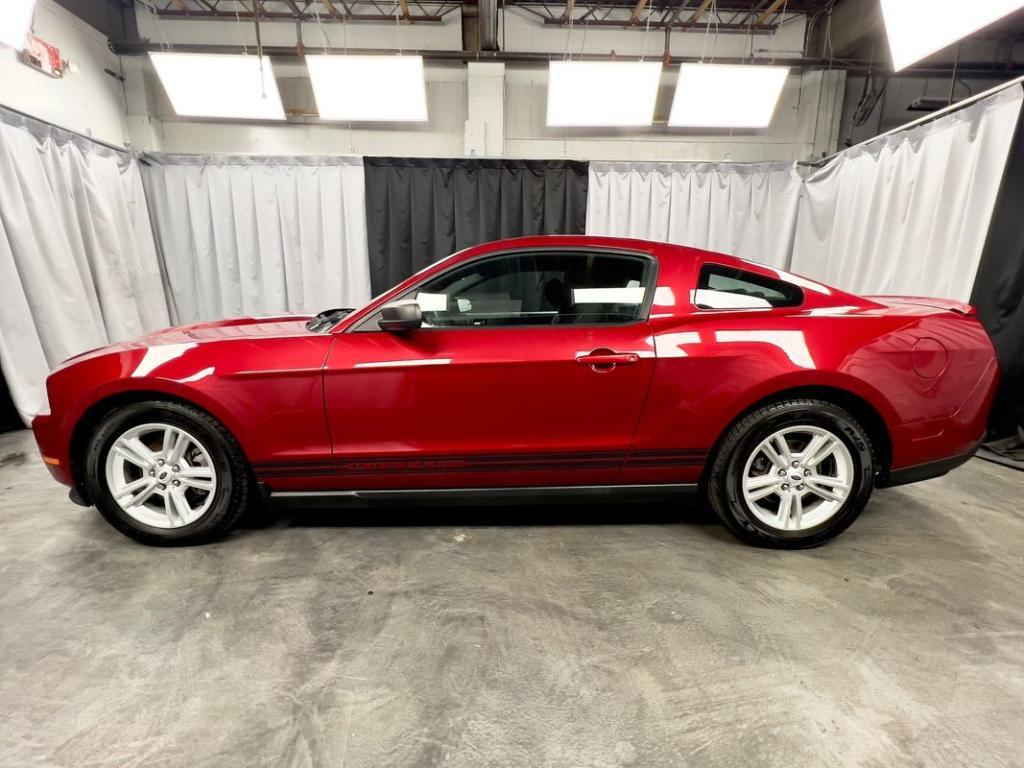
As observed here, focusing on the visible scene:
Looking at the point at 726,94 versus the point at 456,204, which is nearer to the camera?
the point at 726,94

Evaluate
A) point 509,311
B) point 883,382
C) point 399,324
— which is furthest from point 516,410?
point 883,382

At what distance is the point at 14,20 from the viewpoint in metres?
3.33

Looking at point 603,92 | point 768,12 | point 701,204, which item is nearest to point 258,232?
point 603,92

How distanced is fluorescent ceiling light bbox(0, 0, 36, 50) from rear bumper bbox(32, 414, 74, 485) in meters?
3.45

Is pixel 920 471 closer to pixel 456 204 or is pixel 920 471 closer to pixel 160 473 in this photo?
pixel 160 473

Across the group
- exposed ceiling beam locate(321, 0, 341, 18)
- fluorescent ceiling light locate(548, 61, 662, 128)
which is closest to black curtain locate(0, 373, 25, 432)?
exposed ceiling beam locate(321, 0, 341, 18)

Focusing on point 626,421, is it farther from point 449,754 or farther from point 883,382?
point 449,754

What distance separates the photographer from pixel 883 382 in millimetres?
1772

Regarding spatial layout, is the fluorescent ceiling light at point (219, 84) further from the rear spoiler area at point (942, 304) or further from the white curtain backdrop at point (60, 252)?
the rear spoiler area at point (942, 304)

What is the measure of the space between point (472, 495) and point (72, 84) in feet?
19.9

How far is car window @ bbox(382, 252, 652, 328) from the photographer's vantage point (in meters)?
1.84

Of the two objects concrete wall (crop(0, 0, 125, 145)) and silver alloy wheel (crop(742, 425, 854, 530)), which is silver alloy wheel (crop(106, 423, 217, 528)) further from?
concrete wall (crop(0, 0, 125, 145))

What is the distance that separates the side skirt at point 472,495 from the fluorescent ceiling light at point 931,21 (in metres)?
3.72

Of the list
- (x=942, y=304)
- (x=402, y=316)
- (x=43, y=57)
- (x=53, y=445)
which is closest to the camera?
(x=402, y=316)
